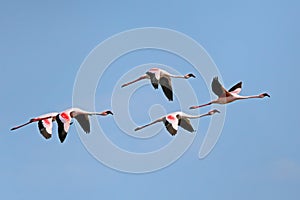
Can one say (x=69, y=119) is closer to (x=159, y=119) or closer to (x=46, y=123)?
(x=46, y=123)

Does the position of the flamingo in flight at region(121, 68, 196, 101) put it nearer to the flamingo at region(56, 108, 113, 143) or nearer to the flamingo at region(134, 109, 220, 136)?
the flamingo at region(134, 109, 220, 136)

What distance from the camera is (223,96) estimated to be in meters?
36.7

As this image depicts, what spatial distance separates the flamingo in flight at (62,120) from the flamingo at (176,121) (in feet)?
9.01

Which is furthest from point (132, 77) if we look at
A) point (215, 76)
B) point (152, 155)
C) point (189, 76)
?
point (215, 76)

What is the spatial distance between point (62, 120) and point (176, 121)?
538 centimetres

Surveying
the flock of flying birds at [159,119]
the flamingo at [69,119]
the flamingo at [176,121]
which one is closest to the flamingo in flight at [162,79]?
the flock of flying birds at [159,119]

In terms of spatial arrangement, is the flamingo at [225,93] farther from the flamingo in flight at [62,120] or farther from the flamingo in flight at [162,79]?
the flamingo in flight at [62,120]

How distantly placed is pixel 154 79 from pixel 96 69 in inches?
113

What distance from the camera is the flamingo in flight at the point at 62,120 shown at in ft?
121

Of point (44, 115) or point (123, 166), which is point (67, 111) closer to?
point (44, 115)

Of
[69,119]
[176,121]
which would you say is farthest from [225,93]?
[69,119]

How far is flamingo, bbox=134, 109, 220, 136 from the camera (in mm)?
36250

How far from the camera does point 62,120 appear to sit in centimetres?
3694

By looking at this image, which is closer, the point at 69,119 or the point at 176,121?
the point at 176,121
